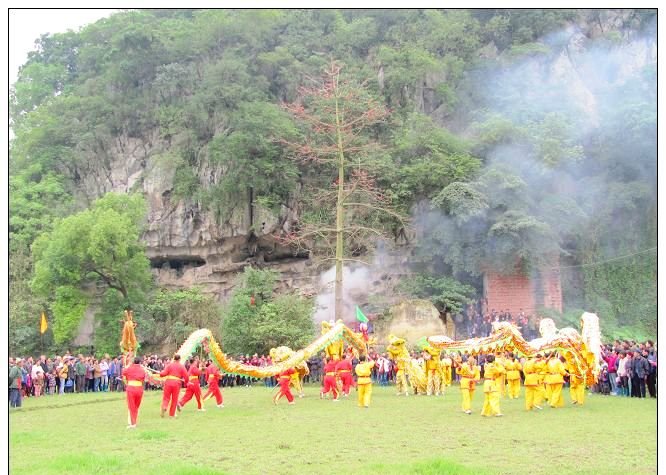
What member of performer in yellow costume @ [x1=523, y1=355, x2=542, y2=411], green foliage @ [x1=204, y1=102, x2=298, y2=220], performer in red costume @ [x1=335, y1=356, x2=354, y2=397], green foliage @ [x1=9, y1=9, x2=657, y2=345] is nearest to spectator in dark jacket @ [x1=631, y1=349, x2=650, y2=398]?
performer in yellow costume @ [x1=523, y1=355, x2=542, y2=411]

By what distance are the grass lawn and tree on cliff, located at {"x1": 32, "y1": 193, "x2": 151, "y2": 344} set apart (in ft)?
53.6

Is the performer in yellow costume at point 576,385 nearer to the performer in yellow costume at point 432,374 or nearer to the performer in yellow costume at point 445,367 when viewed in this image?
the performer in yellow costume at point 432,374

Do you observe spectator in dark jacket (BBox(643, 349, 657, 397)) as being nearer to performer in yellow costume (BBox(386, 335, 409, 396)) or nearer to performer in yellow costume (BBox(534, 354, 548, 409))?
performer in yellow costume (BBox(534, 354, 548, 409))

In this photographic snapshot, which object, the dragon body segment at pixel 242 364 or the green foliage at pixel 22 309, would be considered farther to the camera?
the green foliage at pixel 22 309

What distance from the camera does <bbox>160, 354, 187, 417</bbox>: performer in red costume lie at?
1733 cm

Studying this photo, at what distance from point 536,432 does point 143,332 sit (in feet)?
89.2

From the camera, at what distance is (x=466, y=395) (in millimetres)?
18328

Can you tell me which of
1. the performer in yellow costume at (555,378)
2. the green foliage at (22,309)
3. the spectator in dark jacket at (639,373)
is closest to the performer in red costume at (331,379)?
the performer in yellow costume at (555,378)

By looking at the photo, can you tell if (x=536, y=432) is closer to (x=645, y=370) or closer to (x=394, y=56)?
(x=645, y=370)

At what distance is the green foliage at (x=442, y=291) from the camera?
122 feet

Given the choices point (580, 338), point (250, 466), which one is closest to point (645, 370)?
point (580, 338)

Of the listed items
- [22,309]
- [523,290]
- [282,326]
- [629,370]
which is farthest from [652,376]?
[22,309]

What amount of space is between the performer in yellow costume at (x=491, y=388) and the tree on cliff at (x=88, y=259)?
2338 cm

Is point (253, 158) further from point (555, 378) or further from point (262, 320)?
point (555, 378)
